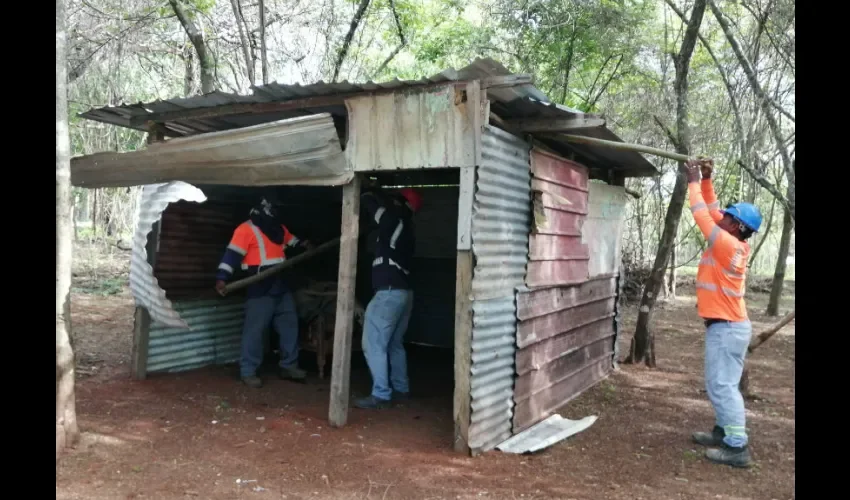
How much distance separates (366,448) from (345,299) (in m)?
1.25

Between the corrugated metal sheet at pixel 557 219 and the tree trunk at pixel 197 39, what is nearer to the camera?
the corrugated metal sheet at pixel 557 219

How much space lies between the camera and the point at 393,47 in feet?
44.9

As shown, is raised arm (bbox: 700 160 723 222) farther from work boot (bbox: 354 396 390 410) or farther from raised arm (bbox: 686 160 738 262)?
work boot (bbox: 354 396 390 410)

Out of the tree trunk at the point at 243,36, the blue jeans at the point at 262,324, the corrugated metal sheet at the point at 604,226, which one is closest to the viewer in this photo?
the blue jeans at the point at 262,324

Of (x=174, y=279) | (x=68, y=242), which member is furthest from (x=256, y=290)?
(x=68, y=242)

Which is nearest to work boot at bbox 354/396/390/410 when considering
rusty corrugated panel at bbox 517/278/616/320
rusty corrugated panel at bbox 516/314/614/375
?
rusty corrugated panel at bbox 516/314/614/375

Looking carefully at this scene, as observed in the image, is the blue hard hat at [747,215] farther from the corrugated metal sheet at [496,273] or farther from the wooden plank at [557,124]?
the corrugated metal sheet at [496,273]

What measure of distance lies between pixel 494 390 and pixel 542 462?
2.18ft

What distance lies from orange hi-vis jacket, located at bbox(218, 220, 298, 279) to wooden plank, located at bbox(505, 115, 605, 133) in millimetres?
2911

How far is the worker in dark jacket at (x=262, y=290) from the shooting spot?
253 inches

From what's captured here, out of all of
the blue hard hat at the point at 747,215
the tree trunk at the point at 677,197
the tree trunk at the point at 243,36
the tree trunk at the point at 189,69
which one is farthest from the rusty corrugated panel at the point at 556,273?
the tree trunk at the point at 189,69

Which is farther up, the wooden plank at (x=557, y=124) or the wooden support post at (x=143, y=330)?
the wooden plank at (x=557, y=124)

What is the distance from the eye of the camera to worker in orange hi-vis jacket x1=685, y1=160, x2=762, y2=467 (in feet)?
16.0

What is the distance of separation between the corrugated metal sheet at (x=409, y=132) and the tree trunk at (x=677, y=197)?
4.35m
